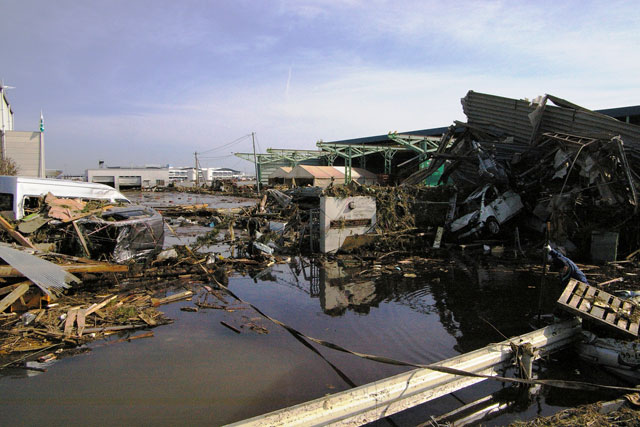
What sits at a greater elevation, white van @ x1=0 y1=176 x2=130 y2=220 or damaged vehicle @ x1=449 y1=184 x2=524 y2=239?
white van @ x1=0 y1=176 x2=130 y2=220

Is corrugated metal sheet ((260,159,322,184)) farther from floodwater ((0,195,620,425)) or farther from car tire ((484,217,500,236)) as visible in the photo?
floodwater ((0,195,620,425))

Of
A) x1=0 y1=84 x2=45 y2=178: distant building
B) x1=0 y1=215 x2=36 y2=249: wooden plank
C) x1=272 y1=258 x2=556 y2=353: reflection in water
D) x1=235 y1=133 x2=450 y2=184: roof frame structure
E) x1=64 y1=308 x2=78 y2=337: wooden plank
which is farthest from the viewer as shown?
x1=0 y1=84 x2=45 y2=178: distant building

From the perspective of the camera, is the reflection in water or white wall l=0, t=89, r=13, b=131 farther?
white wall l=0, t=89, r=13, b=131

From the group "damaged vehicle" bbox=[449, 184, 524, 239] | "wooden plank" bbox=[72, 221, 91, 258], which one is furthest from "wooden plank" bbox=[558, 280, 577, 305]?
"wooden plank" bbox=[72, 221, 91, 258]

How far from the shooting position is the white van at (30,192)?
10.5 meters

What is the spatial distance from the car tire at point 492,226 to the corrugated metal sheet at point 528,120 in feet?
14.6

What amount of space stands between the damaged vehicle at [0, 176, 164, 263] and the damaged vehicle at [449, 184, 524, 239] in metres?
9.67

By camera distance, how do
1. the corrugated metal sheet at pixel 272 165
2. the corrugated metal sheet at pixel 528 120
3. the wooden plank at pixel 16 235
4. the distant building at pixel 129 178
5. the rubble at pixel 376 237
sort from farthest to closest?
the distant building at pixel 129 178 < the corrugated metal sheet at pixel 272 165 < the corrugated metal sheet at pixel 528 120 < the wooden plank at pixel 16 235 < the rubble at pixel 376 237

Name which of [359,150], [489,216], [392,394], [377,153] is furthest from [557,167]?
[377,153]

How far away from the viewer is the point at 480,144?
53.8ft

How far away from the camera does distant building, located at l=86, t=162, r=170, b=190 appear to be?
2324 inches

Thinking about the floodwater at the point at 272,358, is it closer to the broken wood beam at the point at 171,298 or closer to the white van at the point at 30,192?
the broken wood beam at the point at 171,298

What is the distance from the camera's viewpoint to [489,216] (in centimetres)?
1339

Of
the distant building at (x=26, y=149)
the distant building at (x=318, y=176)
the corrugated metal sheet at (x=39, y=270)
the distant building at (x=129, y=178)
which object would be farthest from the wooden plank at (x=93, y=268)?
the distant building at (x=129, y=178)
